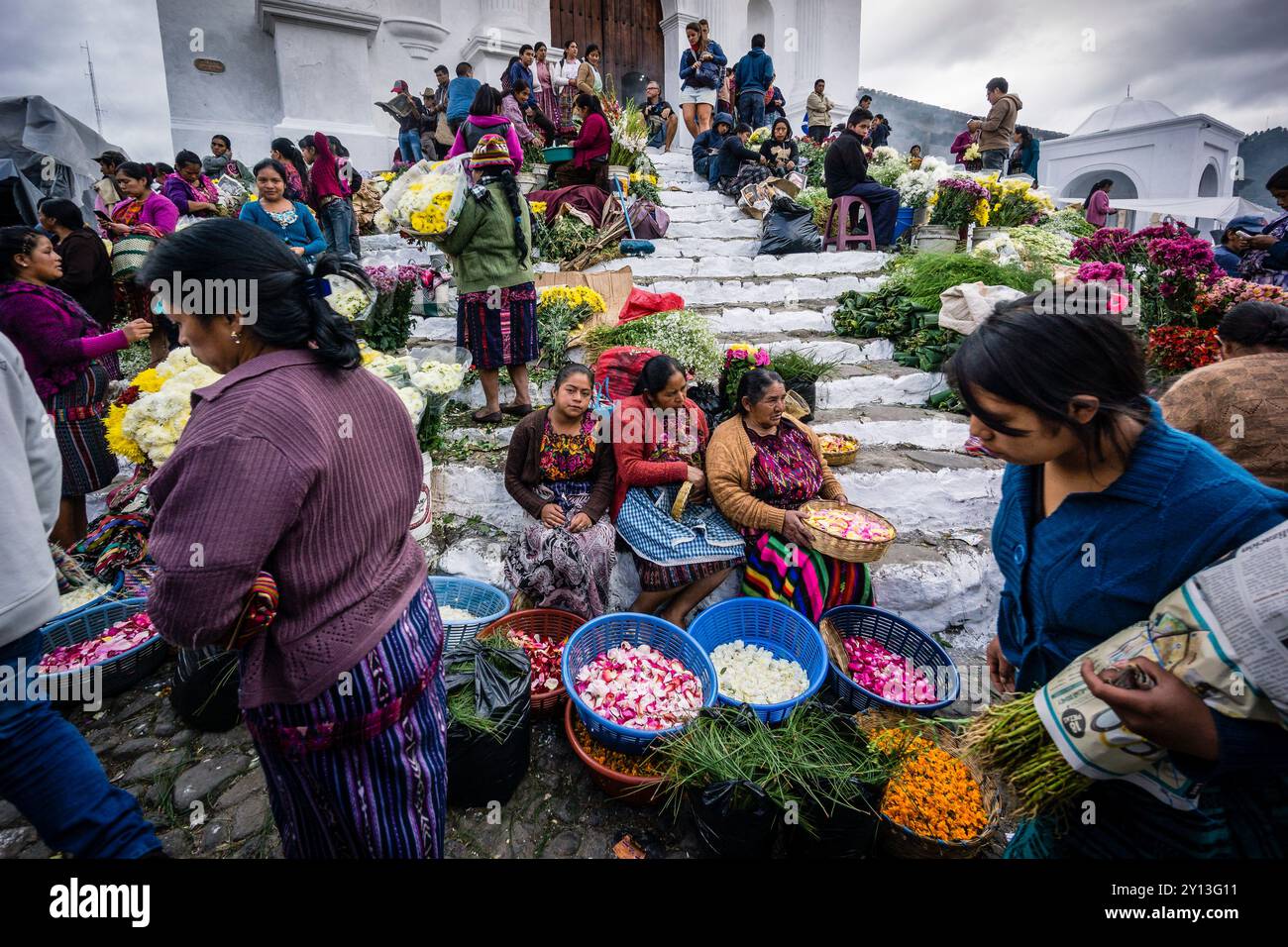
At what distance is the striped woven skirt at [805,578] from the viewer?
3271 millimetres

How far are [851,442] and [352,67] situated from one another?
12.3 m

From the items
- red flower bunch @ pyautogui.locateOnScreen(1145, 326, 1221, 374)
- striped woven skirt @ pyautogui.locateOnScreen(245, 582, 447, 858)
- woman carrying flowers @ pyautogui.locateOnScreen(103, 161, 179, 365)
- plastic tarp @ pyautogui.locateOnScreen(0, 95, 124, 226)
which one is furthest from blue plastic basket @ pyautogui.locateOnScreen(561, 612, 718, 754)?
plastic tarp @ pyautogui.locateOnScreen(0, 95, 124, 226)

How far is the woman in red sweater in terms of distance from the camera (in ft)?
Answer: 25.0

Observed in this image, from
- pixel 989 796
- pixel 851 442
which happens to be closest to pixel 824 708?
pixel 989 796

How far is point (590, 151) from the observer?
775 centimetres

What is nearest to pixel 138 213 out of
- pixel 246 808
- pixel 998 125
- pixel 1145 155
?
pixel 246 808

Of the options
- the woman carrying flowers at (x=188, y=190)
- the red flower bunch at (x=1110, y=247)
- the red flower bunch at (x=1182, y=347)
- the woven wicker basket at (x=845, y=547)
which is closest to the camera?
the woven wicker basket at (x=845, y=547)

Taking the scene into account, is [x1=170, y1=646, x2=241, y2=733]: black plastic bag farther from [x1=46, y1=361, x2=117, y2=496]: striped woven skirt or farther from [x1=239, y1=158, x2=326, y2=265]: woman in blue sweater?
[x1=239, y1=158, x2=326, y2=265]: woman in blue sweater

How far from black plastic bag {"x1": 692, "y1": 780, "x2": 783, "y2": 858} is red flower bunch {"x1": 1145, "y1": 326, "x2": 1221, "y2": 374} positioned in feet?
13.9

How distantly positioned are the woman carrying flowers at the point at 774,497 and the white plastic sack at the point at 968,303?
2739mm

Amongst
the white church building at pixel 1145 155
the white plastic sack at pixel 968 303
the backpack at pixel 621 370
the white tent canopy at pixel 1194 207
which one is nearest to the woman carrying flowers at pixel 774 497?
the backpack at pixel 621 370

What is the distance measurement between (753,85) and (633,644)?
1295 cm

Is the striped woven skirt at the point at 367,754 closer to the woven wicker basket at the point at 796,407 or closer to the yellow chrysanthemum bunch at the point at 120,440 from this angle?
the yellow chrysanthemum bunch at the point at 120,440

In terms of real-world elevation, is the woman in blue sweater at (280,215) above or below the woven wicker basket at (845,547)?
above
